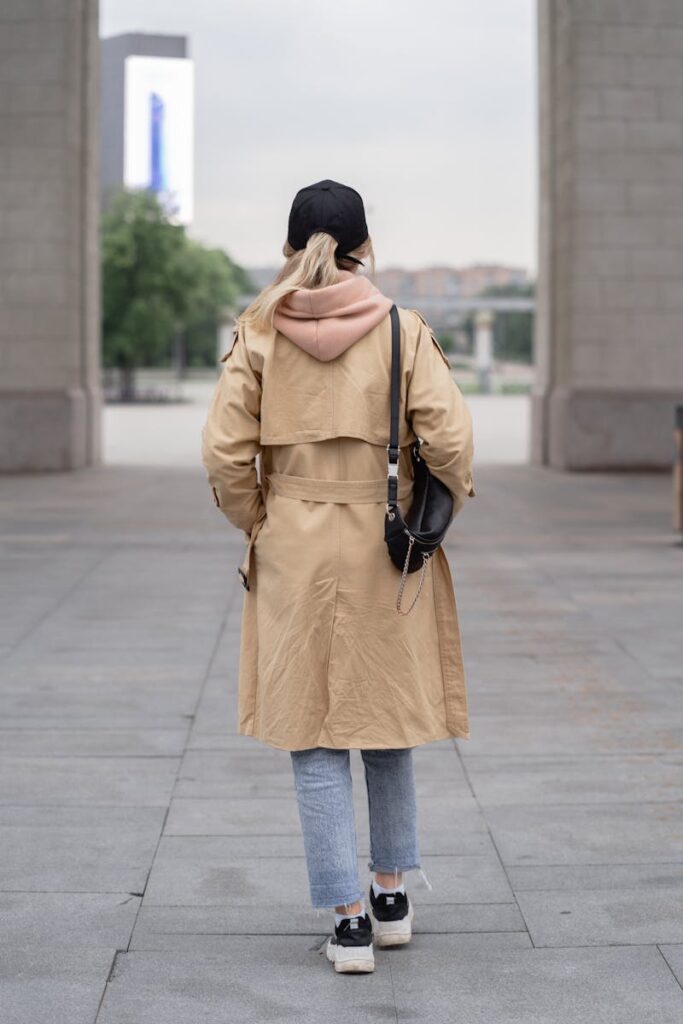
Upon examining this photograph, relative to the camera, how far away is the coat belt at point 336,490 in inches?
144

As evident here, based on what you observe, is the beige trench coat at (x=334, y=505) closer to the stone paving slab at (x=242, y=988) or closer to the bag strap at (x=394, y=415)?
the bag strap at (x=394, y=415)

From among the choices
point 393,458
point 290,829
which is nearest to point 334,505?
point 393,458

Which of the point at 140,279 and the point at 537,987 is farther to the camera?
the point at 140,279

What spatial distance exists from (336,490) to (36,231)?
16.8 meters

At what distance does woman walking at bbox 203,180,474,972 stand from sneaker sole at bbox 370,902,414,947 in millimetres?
150

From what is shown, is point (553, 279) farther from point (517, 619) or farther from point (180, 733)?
point (180, 733)

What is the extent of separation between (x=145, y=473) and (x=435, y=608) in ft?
54.4

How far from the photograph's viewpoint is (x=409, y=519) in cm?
374

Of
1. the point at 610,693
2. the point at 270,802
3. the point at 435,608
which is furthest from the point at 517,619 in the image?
the point at 435,608

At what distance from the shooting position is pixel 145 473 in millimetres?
20141

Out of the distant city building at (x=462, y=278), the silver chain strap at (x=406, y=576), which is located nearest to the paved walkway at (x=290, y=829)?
the silver chain strap at (x=406, y=576)

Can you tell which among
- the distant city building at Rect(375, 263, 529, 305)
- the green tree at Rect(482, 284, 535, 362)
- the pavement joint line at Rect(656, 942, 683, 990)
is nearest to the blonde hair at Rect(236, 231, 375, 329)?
the pavement joint line at Rect(656, 942, 683, 990)

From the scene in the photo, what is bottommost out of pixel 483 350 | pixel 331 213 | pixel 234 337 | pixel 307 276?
pixel 234 337

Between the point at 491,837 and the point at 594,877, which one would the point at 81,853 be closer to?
the point at 491,837
